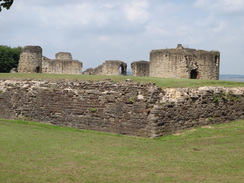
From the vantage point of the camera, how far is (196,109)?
14258 mm

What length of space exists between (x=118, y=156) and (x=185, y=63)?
17.8 m

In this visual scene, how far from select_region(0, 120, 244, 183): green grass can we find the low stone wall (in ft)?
1.88

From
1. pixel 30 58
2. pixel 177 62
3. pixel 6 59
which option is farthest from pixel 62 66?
pixel 177 62

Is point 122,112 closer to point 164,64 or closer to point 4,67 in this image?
point 164,64

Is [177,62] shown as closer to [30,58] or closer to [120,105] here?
[30,58]

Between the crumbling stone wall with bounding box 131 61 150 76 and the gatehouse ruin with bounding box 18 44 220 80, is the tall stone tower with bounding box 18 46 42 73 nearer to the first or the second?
the gatehouse ruin with bounding box 18 44 220 80

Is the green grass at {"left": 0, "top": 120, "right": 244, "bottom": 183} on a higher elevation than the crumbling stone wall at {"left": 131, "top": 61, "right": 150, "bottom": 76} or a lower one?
lower

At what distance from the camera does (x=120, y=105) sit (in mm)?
13539

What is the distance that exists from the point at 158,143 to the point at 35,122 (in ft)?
23.0

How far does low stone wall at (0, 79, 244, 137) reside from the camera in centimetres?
1301

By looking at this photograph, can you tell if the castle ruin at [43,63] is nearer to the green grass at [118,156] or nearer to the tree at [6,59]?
the tree at [6,59]

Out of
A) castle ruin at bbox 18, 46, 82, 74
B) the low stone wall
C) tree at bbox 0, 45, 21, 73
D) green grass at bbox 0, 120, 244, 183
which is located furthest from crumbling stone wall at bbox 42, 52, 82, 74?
green grass at bbox 0, 120, 244, 183

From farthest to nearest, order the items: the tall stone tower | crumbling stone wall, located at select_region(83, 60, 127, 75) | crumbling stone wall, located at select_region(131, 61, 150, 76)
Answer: crumbling stone wall, located at select_region(83, 60, 127, 75)
crumbling stone wall, located at select_region(131, 61, 150, 76)
the tall stone tower

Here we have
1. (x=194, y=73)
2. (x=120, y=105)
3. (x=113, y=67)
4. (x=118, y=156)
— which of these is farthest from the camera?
(x=113, y=67)
